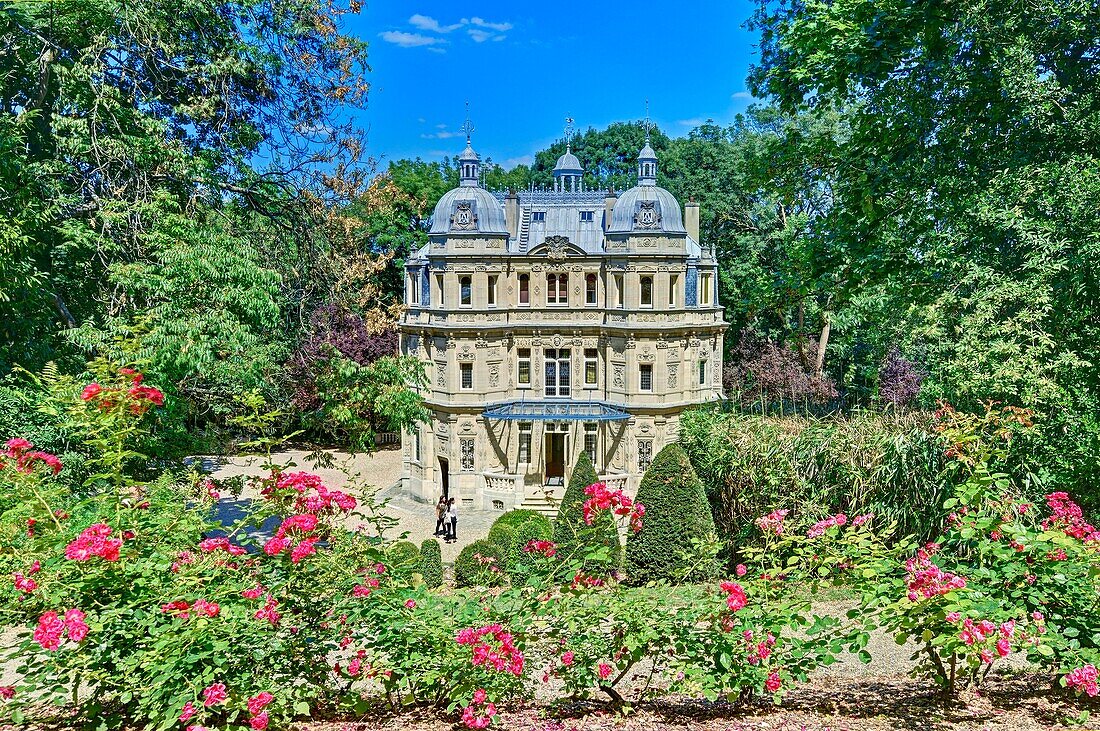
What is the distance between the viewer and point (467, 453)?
27.7 metres

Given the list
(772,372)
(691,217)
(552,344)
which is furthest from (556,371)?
(772,372)

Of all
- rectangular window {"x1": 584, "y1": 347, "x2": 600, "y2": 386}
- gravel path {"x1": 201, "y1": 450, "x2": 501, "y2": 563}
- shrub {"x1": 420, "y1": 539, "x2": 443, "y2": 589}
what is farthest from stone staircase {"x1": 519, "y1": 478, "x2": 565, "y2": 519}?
shrub {"x1": 420, "y1": 539, "x2": 443, "y2": 589}

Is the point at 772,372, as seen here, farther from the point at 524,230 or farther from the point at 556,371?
the point at 524,230

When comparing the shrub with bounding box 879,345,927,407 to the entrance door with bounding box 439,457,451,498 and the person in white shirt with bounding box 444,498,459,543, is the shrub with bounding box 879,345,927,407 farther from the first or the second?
the entrance door with bounding box 439,457,451,498

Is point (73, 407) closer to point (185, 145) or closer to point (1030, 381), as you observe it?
point (185, 145)

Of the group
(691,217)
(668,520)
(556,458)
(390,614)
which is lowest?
(668,520)

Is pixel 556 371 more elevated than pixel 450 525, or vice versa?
pixel 556 371

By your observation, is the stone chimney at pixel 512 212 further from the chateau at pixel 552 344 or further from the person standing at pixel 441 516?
the person standing at pixel 441 516

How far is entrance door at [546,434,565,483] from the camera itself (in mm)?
28188

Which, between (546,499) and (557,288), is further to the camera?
(557,288)

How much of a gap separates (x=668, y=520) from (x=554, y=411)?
13558 millimetres

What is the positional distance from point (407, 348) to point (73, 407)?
23.9 meters

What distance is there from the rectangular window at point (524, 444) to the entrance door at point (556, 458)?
904mm

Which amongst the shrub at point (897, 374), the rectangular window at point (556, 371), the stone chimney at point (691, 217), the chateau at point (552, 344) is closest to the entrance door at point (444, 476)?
the chateau at point (552, 344)
